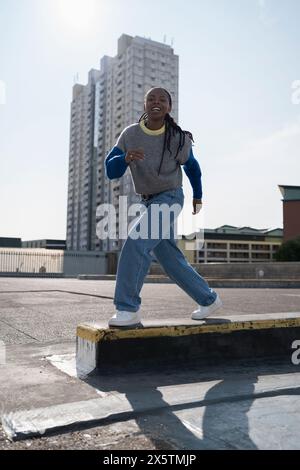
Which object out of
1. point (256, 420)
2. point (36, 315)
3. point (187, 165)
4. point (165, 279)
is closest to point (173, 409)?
point (256, 420)

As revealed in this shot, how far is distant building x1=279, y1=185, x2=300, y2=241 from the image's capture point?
76938mm

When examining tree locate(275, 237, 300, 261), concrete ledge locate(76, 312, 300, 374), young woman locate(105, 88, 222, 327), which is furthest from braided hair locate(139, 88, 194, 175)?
tree locate(275, 237, 300, 261)

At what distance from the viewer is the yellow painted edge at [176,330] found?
2412 mm

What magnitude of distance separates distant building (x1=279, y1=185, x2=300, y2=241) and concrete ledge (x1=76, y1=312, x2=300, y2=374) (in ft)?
255

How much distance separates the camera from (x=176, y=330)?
2555 mm

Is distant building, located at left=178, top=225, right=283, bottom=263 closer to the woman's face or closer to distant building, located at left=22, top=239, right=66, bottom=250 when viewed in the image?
distant building, located at left=22, top=239, right=66, bottom=250

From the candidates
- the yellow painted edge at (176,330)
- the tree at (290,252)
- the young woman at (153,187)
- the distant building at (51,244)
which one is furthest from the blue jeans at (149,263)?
the distant building at (51,244)

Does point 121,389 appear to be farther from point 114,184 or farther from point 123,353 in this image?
point 114,184

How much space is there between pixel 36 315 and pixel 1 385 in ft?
9.00

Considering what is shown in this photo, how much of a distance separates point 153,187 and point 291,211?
7907 cm

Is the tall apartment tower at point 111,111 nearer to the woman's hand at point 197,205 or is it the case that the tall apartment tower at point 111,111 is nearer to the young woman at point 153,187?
the woman's hand at point 197,205

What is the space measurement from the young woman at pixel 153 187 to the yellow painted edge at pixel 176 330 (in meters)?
0.12

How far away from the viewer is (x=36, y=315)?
4836 mm

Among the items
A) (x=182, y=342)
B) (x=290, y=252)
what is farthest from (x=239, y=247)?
(x=182, y=342)
